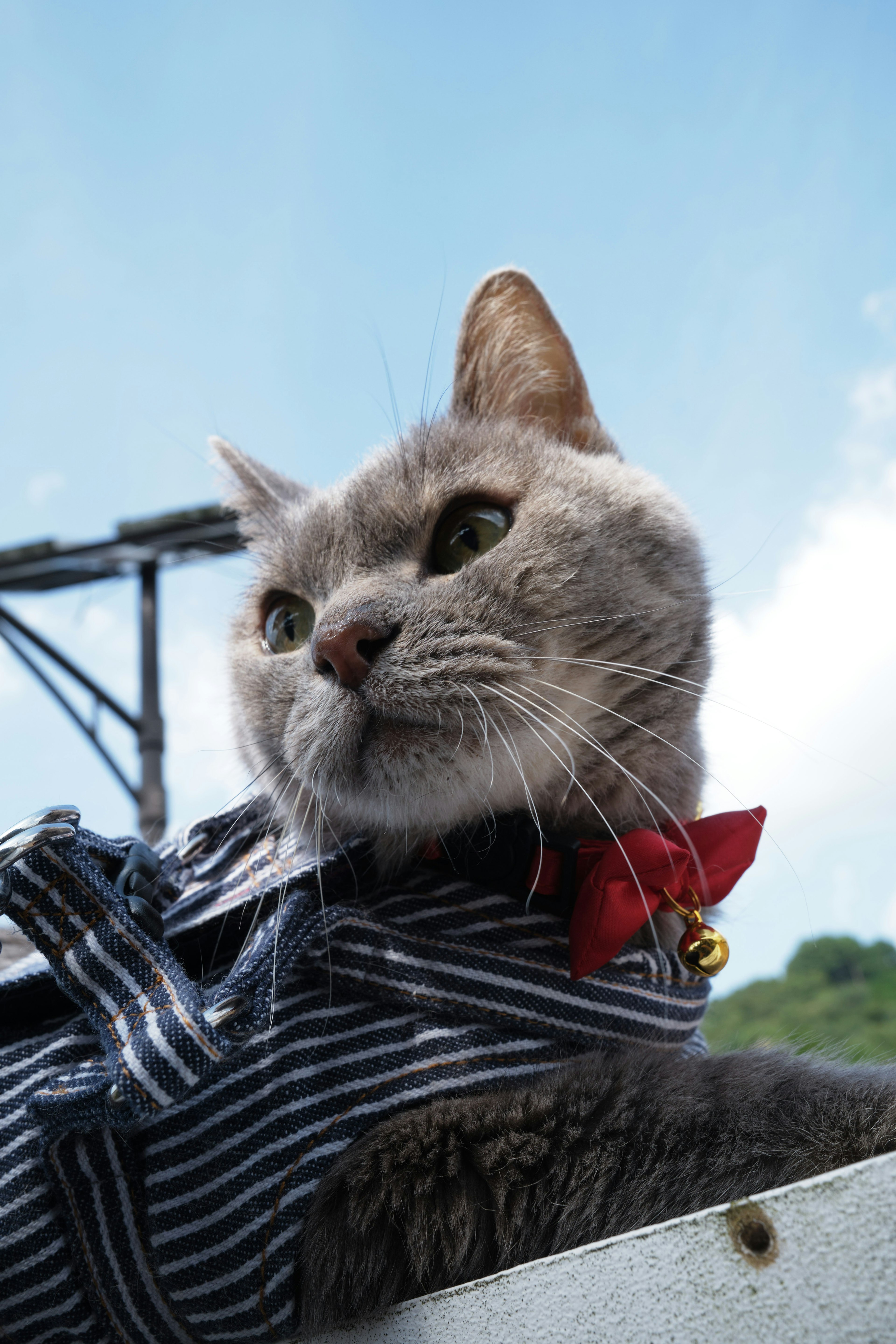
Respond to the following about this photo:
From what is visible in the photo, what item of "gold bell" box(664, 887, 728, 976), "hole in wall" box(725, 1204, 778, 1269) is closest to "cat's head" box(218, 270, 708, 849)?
"gold bell" box(664, 887, 728, 976)

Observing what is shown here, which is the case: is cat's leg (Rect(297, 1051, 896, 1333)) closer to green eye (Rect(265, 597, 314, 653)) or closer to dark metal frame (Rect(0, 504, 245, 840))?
green eye (Rect(265, 597, 314, 653))

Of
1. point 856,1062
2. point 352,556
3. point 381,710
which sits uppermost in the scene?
point 352,556

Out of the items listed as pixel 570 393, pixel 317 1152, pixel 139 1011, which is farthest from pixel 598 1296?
pixel 570 393

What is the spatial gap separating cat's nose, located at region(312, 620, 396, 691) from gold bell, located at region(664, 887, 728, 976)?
1.19 ft

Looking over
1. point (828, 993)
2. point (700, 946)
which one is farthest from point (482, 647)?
point (828, 993)

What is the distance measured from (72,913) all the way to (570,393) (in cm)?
88

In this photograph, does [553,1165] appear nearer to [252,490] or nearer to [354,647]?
[354,647]

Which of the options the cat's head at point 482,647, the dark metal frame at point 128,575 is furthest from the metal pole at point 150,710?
the cat's head at point 482,647

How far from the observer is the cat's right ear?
1.29 meters

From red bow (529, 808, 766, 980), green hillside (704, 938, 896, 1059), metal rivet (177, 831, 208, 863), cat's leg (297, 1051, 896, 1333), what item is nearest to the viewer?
cat's leg (297, 1051, 896, 1333)

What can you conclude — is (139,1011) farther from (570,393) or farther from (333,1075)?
(570,393)

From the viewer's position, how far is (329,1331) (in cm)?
68

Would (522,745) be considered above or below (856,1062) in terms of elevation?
above

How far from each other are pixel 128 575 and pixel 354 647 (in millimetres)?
2471
